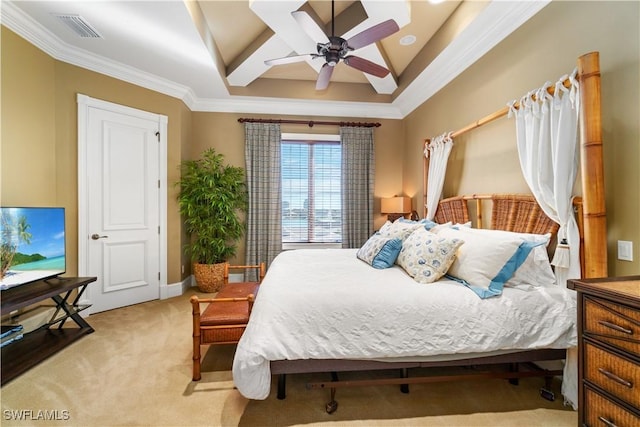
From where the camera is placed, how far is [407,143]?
4797 mm

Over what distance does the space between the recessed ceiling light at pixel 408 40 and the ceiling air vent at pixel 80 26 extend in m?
3.26

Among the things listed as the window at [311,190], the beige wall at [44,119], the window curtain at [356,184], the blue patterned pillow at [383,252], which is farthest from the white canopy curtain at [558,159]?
the beige wall at [44,119]

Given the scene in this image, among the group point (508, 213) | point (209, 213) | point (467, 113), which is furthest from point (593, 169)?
point (209, 213)

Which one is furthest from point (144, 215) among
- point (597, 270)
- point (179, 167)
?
point (597, 270)

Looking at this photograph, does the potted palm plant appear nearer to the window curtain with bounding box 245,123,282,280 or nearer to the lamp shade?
the window curtain with bounding box 245,123,282,280

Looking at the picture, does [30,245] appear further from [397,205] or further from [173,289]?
[397,205]

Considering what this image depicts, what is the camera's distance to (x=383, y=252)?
2.47m

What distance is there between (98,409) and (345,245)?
3.54 metres

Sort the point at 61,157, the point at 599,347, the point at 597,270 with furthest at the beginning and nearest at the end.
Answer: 1. the point at 61,157
2. the point at 597,270
3. the point at 599,347

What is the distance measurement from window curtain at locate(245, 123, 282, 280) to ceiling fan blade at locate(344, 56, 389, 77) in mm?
2080

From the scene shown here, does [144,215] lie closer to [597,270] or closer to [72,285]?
[72,285]

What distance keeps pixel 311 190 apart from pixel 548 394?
382 centimetres

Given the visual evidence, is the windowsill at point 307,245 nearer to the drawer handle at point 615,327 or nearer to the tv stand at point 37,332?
the tv stand at point 37,332

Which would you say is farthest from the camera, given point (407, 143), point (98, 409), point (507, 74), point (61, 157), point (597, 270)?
point (407, 143)
